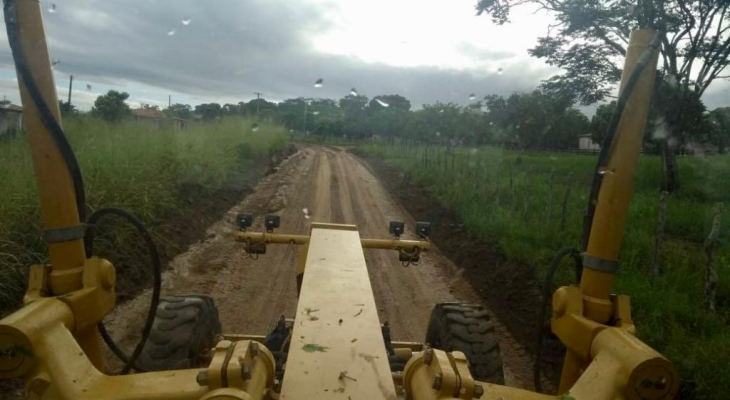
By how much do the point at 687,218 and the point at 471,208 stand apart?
4.25 metres

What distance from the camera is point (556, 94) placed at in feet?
48.2

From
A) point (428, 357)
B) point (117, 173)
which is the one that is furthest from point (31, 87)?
point (117, 173)

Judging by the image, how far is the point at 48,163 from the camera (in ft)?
9.20

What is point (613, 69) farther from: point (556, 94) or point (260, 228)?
point (260, 228)

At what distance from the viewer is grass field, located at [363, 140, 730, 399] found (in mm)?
5270

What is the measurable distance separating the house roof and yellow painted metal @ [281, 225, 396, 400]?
15.1m

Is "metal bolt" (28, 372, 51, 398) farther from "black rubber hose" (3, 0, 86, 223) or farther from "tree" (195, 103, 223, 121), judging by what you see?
"tree" (195, 103, 223, 121)

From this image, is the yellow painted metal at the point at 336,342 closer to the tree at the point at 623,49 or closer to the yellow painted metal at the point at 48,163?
the yellow painted metal at the point at 48,163

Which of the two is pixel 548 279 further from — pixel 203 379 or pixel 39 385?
pixel 39 385

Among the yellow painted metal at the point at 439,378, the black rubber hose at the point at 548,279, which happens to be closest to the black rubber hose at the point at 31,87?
the yellow painted metal at the point at 439,378

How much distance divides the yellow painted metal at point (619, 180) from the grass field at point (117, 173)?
5.41 metres

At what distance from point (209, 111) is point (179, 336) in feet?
69.0

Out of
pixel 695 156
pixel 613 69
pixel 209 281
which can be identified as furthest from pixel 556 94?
pixel 209 281

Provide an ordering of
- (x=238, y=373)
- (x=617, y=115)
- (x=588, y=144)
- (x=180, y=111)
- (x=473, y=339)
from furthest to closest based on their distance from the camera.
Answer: (x=180, y=111), (x=588, y=144), (x=473, y=339), (x=617, y=115), (x=238, y=373)
